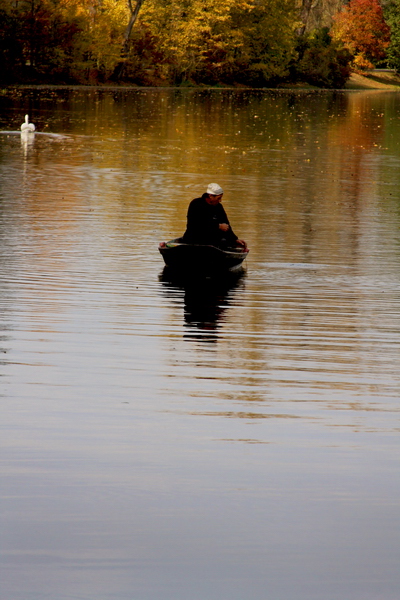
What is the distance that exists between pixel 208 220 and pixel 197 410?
7.42 meters

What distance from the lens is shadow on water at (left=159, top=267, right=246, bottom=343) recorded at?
40.3ft

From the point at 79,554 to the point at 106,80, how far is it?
95.5 m

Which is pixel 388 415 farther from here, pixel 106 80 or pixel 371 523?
pixel 106 80

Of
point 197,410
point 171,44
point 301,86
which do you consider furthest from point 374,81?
point 197,410

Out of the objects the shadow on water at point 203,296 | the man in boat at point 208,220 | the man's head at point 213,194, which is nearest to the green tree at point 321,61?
the shadow on water at point 203,296

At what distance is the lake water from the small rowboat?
290 mm

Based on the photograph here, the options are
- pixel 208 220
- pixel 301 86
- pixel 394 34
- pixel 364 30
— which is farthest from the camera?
pixel 364 30

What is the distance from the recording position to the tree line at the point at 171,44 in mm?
90000

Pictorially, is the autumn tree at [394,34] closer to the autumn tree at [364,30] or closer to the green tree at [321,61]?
the autumn tree at [364,30]

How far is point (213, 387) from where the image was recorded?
920 centimetres

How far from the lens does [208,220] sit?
15.5 metres

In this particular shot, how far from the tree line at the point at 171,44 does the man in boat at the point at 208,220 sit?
212ft

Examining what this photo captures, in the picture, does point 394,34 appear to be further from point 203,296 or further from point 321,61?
point 203,296

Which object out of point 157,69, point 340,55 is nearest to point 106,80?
point 157,69
